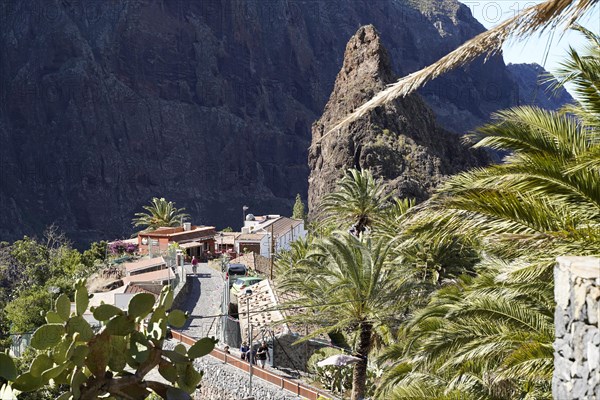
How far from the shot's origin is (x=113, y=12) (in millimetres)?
151000

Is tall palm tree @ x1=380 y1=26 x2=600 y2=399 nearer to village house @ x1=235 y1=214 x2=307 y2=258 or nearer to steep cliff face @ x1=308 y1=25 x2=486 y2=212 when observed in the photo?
steep cliff face @ x1=308 y1=25 x2=486 y2=212

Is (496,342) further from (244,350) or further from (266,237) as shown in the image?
(266,237)

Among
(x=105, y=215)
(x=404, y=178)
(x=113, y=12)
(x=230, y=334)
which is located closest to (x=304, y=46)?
(x=113, y=12)

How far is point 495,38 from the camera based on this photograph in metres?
4.14

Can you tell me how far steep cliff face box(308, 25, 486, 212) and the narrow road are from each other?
1634 cm

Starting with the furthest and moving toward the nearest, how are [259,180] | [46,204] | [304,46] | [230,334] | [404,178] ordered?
A: [304,46] → [259,180] → [46,204] → [404,178] → [230,334]

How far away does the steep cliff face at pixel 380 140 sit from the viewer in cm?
5484

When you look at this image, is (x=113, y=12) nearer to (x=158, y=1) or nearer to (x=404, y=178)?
(x=158, y=1)

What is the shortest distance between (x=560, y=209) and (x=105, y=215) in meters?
139

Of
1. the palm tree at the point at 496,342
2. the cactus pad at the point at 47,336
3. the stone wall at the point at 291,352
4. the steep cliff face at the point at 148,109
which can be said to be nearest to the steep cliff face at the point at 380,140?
the stone wall at the point at 291,352

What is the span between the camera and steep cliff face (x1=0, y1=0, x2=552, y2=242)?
138125 millimetres

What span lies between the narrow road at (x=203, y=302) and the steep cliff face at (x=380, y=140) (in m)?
16.3

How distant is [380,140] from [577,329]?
53.9m

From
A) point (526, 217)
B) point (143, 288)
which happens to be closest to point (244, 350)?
point (143, 288)
